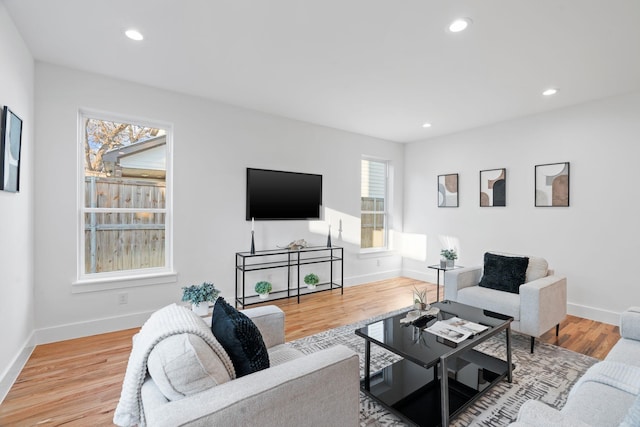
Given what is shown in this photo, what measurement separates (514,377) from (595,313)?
214 cm

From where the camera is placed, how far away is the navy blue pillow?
131 centimetres

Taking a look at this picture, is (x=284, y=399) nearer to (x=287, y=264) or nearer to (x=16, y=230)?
(x=16, y=230)

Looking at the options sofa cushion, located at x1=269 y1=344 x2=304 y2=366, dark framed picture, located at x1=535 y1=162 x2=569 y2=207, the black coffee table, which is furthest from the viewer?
dark framed picture, located at x1=535 y1=162 x2=569 y2=207

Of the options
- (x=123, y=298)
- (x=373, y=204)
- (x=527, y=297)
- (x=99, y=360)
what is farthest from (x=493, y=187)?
(x=99, y=360)

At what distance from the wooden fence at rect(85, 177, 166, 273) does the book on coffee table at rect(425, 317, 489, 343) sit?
2.98 metres

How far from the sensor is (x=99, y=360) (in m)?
2.55

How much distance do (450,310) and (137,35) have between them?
3313 millimetres

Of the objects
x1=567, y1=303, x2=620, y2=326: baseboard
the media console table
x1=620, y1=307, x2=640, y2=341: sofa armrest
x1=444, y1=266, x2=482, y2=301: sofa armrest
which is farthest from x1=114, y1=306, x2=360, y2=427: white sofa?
x1=567, y1=303, x2=620, y2=326: baseboard

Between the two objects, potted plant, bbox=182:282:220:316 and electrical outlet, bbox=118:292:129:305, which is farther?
electrical outlet, bbox=118:292:129:305

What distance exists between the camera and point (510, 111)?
12.9 ft

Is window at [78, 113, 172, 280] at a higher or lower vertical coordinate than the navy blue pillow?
higher

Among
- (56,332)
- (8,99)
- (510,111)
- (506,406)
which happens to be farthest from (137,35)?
(510,111)

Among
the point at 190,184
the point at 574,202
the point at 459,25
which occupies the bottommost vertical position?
the point at 574,202

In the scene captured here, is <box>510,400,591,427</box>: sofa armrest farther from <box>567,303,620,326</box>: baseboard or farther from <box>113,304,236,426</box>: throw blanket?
<box>567,303,620,326</box>: baseboard
